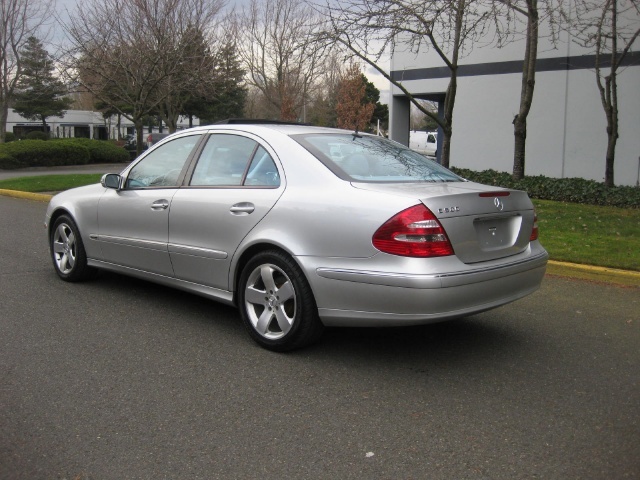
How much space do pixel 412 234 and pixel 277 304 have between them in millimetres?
1108

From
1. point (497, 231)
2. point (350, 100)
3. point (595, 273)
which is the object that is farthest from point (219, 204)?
point (350, 100)

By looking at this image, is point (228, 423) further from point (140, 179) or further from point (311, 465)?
point (140, 179)

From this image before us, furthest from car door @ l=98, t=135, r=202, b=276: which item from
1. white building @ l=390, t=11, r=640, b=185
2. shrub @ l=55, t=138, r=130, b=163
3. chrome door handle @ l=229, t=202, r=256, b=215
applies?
shrub @ l=55, t=138, r=130, b=163

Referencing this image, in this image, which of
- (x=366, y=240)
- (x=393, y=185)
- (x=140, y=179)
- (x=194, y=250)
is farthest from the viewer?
(x=140, y=179)

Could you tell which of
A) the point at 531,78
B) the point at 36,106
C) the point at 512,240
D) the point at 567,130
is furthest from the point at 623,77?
the point at 36,106

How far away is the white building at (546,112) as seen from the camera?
15391mm

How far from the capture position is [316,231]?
4.12 meters

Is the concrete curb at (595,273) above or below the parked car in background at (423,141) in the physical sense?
below

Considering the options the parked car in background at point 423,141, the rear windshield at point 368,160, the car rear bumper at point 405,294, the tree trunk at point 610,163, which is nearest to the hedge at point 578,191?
the tree trunk at point 610,163

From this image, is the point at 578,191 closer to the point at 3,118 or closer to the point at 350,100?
the point at 350,100

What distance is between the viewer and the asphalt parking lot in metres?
3.00

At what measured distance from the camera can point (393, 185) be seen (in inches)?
167

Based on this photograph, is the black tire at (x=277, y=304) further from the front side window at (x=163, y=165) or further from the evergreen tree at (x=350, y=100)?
the evergreen tree at (x=350, y=100)

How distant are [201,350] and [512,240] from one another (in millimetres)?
2276
